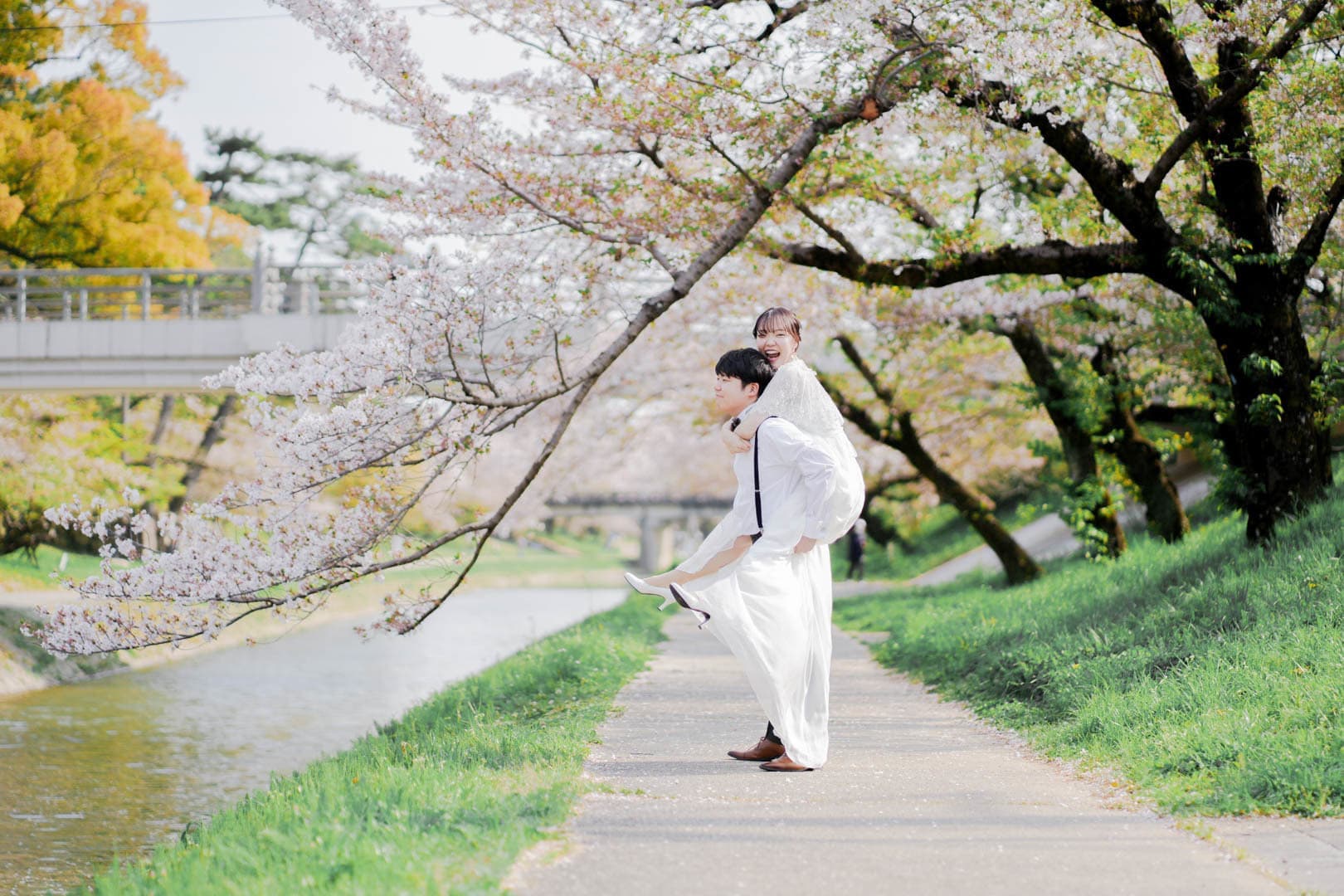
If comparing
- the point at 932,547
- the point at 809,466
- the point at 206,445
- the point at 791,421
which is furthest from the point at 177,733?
the point at 932,547

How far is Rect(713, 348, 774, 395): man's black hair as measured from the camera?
6.39 m

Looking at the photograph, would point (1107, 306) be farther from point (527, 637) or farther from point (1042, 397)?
point (527, 637)

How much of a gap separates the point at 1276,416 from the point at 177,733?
10.6 metres

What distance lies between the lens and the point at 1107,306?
1417cm

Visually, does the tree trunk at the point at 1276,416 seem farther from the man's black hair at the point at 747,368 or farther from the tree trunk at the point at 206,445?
the tree trunk at the point at 206,445

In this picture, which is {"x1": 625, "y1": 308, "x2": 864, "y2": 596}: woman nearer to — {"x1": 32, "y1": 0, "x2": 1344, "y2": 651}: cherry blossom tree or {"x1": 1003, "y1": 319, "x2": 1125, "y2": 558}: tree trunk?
{"x1": 32, "y1": 0, "x2": 1344, "y2": 651}: cherry blossom tree

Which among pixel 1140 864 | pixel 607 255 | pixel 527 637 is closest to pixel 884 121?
pixel 607 255

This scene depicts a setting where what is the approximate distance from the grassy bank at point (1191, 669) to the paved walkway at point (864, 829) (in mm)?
409

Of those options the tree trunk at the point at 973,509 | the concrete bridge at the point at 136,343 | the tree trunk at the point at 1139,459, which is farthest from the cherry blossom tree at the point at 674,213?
the concrete bridge at the point at 136,343

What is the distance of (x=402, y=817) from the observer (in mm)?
4754

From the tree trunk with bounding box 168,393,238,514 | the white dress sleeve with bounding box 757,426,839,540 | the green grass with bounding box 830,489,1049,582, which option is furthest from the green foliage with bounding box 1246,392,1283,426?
the tree trunk with bounding box 168,393,238,514

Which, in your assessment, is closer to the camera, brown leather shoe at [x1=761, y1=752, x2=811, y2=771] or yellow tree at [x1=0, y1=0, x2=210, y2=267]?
brown leather shoe at [x1=761, y1=752, x2=811, y2=771]

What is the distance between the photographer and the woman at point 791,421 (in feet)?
19.9

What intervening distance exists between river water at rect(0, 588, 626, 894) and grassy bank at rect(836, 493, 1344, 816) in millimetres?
5006
